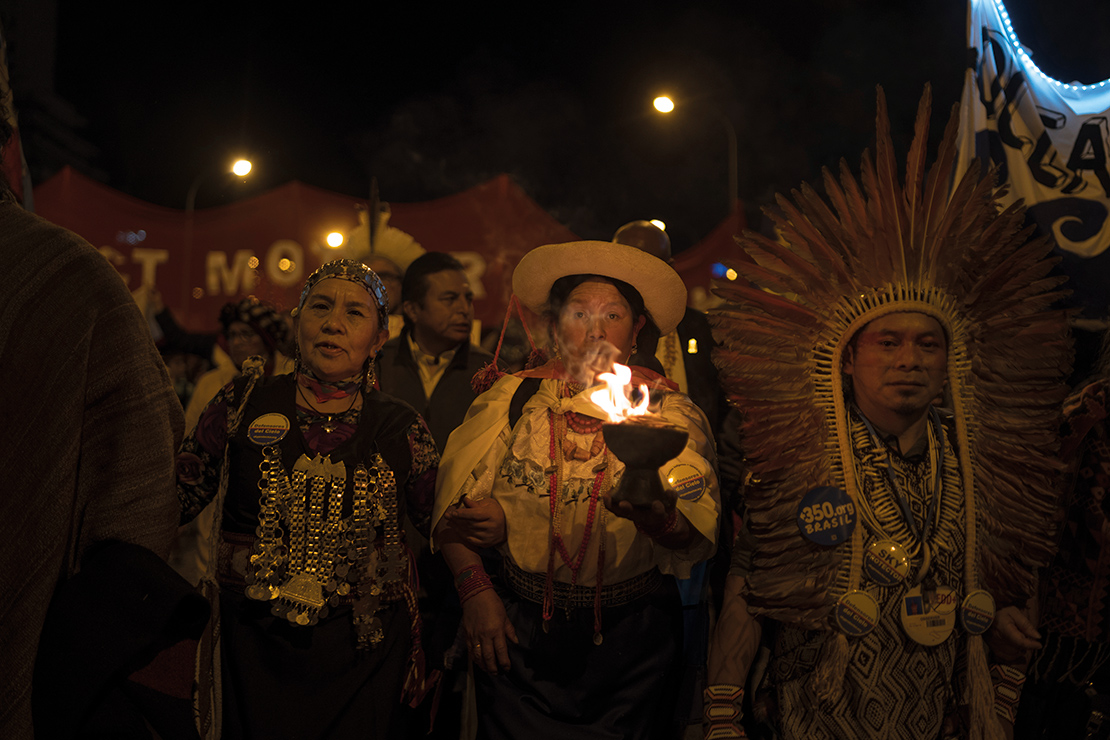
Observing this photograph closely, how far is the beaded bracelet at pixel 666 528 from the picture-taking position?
2.41 m

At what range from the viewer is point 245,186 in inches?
1052

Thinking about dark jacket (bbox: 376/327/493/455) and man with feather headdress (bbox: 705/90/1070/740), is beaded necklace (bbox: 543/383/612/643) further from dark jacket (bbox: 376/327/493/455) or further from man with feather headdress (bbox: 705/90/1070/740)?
dark jacket (bbox: 376/327/493/455)

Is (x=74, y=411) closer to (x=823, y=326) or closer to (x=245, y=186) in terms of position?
(x=823, y=326)

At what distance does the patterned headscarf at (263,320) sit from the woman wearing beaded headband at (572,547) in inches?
108

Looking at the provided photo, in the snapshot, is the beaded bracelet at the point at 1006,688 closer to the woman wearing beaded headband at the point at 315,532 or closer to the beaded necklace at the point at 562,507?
the beaded necklace at the point at 562,507

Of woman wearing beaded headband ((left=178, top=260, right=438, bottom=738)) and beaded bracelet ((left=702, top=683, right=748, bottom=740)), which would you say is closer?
beaded bracelet ((left=702, top=683, right=748, bottom=740))

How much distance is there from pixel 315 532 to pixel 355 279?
1113mm

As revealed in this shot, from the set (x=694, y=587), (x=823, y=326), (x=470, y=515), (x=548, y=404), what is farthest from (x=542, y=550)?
(x=823, y=326)

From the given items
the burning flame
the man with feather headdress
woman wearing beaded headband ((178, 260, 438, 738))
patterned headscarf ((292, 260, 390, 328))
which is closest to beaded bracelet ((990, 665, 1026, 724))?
the man with feather headdress

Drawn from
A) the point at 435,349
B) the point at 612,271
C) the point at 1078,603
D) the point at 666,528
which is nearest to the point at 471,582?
the point at 666,528

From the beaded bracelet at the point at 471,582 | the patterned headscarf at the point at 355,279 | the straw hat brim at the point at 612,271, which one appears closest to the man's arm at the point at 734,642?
the beaded bracelet at the point at 471,582

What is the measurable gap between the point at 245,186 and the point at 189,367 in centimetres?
2044

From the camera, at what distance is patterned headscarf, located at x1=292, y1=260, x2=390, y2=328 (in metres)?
3.25

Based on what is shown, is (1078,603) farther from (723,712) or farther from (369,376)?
(369,376)
